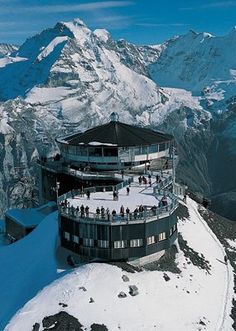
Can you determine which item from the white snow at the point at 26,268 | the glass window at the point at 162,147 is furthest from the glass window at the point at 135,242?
the glass window at the point at 162,147

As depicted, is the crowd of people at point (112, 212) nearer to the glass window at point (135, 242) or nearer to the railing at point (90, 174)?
the glass window at point (135, 242)

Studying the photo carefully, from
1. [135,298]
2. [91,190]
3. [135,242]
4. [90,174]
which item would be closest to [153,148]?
[90,174]

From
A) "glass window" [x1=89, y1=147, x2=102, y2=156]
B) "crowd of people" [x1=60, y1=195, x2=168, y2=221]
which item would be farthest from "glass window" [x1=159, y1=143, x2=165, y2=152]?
"crowd of people" [x1=60, y1=195, x2=168, y2=221]

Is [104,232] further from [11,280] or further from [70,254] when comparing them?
[11,280]

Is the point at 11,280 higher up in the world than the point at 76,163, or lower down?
lower down

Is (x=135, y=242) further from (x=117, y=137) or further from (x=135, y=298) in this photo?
(x=117, y=137)

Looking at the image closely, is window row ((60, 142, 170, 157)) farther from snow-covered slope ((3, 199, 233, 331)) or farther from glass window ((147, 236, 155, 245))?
glass window ((147, 236, 155, 245))

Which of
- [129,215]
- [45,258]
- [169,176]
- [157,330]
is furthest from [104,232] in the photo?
[169,176]
